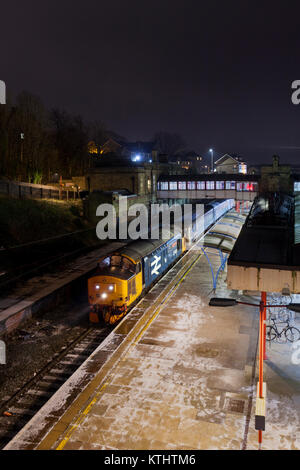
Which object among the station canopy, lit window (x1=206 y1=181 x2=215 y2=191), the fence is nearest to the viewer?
the station canopy

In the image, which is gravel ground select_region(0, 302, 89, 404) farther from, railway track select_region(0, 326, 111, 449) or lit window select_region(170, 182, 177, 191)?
lit window select_region(170, 182, 177, 191)

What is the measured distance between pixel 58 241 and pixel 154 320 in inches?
839

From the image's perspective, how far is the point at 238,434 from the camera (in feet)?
28.2

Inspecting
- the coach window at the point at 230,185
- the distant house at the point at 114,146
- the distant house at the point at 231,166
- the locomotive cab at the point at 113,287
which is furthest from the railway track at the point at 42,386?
the distant house at the point at 231,166

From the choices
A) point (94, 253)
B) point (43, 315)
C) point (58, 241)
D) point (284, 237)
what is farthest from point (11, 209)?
point (284, 237)

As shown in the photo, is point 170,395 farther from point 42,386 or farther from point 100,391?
point 42,386

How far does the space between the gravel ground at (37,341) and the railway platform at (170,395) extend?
3.07 meters

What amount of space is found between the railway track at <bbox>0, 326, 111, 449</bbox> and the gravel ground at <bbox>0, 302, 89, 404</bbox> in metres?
0.38

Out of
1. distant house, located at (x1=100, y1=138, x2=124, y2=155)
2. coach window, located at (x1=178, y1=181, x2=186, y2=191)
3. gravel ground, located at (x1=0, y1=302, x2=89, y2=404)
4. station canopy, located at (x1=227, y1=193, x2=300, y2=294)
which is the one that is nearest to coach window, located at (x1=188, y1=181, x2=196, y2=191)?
coach window, located at (x1=178, y1=181, x2=186, y2=191)

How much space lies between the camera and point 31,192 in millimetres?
40594

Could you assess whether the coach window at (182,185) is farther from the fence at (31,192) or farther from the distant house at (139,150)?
the distant house at (139,150)

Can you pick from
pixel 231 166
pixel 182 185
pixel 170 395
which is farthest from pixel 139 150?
pixel 170 395

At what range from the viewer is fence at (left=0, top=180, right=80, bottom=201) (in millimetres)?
37062
